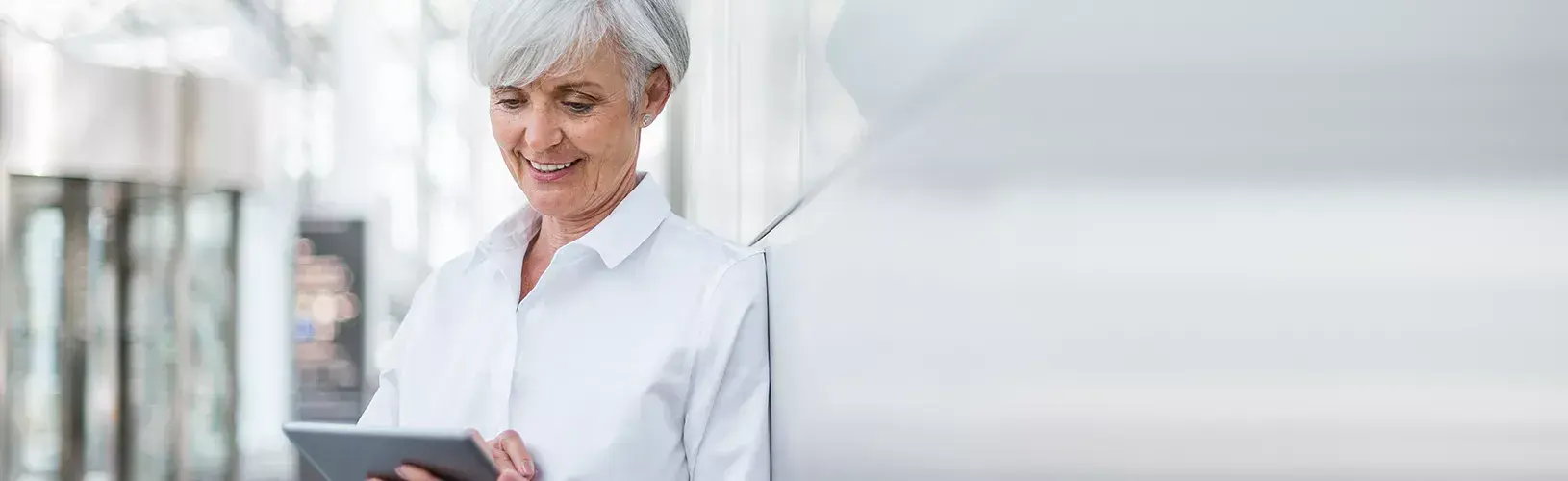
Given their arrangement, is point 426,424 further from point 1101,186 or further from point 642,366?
point 1101,186

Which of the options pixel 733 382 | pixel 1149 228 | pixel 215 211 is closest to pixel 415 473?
pixel 733 382

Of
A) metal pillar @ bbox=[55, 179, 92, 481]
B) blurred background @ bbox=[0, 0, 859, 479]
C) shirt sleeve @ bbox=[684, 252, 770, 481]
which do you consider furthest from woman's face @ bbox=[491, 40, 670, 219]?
metal pillar @ bbox=[55, 179, 92, 481]

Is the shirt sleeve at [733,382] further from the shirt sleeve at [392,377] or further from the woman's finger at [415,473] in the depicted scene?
the shirt sleeve at [392,377]

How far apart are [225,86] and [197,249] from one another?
483 mm

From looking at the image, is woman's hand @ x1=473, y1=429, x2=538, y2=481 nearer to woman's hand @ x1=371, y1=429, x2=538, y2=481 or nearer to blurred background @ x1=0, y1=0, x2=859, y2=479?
woman's hand @ x1=371, y1=429, x2=538, y2=481

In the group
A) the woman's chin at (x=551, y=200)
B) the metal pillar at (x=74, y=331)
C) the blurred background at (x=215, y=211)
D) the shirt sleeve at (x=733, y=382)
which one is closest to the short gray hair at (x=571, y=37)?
the woman's chin at (x=551, y=200)

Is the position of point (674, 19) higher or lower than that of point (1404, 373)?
higher

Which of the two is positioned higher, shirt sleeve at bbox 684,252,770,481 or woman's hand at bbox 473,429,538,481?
shirt sleeve at bbox 684,252,770,481

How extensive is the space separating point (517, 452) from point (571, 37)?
40 centimetres

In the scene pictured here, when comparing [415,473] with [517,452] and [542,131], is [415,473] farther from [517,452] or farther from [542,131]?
[542,131]

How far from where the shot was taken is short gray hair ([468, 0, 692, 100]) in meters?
1.15

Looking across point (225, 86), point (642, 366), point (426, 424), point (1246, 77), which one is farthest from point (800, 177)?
point (225, 86)

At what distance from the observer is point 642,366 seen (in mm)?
1160

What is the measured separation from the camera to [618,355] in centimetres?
119
